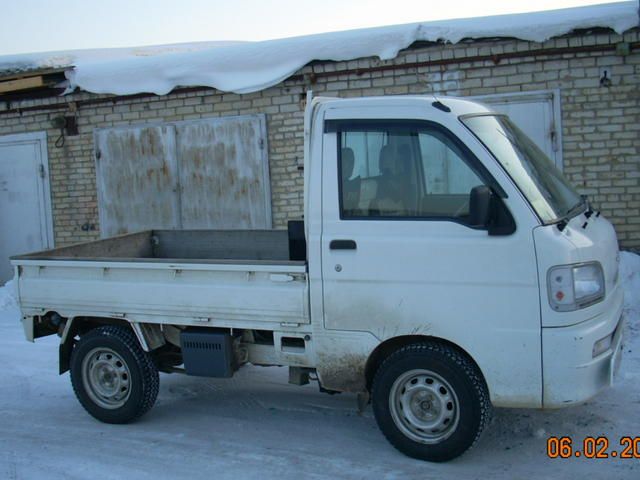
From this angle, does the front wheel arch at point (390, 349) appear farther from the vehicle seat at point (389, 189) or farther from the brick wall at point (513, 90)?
the brick wall at point (513, 90)

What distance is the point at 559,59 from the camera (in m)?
8.80

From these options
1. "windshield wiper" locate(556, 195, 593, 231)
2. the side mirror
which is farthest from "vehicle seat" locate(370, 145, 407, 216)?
"windshield wiper" locate(556, 195, 593, 231)

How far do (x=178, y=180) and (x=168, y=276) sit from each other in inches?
224

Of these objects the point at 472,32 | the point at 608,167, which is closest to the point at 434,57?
the point at 472,32

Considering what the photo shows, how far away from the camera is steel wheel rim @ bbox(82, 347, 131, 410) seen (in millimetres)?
5508

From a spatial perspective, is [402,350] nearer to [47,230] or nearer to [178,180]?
[178,180]

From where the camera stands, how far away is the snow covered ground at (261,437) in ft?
14.7

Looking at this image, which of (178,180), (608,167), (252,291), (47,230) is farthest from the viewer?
(47,230)

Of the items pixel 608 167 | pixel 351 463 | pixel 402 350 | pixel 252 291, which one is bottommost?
pixel 351 463

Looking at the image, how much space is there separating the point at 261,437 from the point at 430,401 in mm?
1313

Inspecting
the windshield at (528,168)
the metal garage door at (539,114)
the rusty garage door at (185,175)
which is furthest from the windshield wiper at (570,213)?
the rusty garage door at (185,175)

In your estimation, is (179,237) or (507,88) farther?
(507,88)

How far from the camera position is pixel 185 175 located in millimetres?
10594
